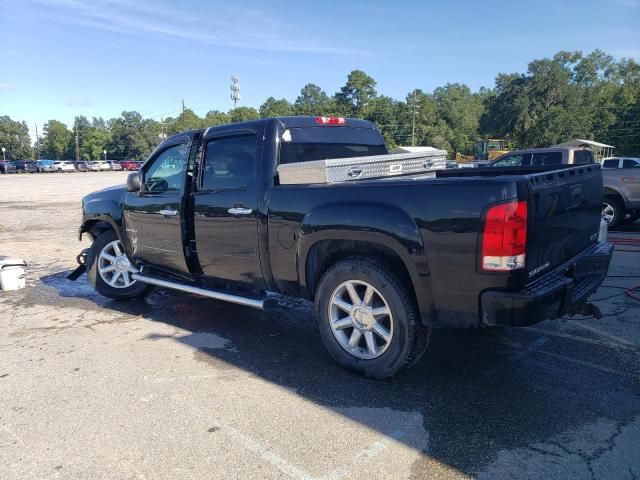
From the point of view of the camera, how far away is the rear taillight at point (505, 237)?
2.96m

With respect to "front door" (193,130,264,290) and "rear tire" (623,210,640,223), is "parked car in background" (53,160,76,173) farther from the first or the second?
"front door" (193,130,264,290)

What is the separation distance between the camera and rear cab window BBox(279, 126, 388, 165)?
456cm

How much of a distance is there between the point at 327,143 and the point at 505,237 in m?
2.40

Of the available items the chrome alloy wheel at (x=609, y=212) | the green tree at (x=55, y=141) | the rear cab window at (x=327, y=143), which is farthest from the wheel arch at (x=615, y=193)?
the green tree at (x=55, y=141)

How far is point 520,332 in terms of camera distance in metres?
4.78

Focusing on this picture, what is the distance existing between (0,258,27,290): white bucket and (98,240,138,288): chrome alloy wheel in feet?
5.07

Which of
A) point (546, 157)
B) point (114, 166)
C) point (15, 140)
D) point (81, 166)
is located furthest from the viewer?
→ point (15, 140)

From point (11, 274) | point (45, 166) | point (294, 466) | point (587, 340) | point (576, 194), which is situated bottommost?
point (294, 466)

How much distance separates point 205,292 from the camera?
4.83 m

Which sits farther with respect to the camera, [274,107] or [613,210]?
[274,107]

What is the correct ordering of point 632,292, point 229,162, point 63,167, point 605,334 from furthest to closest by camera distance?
point 63,167 → point 632,292 → point 229,162 → point 605,334

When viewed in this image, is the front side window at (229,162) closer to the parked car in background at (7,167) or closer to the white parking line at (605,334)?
the white parking line at (605,334)

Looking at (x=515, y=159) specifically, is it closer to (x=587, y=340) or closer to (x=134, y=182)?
(x=587, y=340)

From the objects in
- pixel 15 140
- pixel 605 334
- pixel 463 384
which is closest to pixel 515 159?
pixel 605 334
